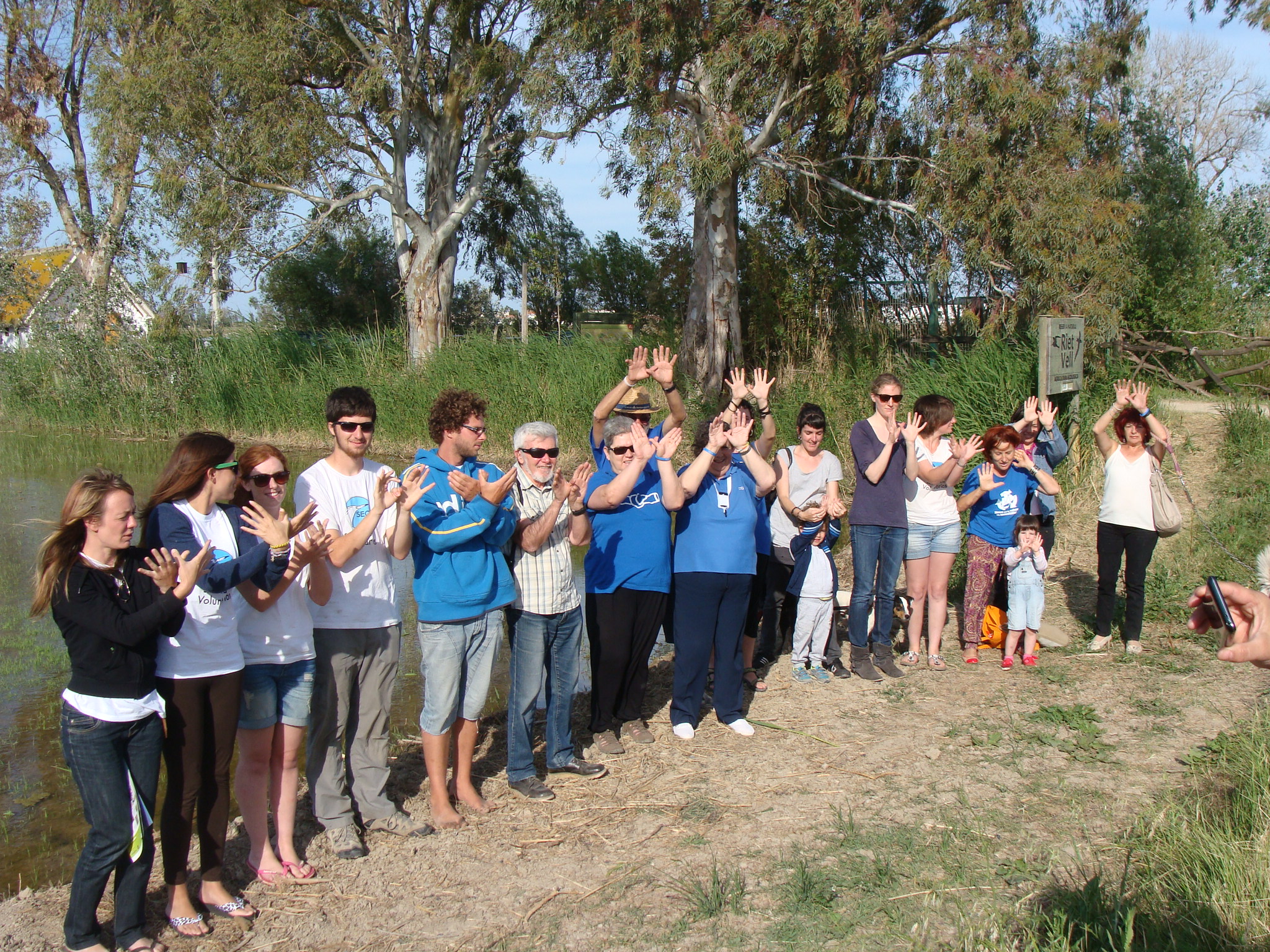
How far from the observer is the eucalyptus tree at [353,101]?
18656 millimetres

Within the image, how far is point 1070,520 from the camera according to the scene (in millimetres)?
10352

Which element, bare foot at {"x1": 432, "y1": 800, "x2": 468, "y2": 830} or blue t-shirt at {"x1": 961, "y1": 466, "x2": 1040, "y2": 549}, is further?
blue t-shirt at {"x1": 961, "y1": 466, "x2": 1040, "y2": 549}

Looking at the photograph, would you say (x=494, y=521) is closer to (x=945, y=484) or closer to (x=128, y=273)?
(x=945, y=484)

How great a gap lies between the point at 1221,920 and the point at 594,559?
3166 millimetres

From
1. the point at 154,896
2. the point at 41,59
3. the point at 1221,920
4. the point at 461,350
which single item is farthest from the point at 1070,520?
the point at 41,59

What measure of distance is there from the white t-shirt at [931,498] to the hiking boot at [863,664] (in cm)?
94

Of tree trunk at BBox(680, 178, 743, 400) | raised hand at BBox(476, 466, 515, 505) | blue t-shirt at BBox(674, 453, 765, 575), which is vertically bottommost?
blue t-shirt at BBox(674, 453, 765, 575)

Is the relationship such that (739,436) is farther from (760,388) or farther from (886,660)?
(886,660)

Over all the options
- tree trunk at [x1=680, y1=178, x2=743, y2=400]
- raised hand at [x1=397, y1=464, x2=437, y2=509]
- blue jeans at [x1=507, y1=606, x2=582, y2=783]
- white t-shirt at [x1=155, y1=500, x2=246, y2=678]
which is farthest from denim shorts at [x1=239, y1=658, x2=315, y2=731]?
tree trunk at [x1=680, y1=178, x2=743, y2=400]

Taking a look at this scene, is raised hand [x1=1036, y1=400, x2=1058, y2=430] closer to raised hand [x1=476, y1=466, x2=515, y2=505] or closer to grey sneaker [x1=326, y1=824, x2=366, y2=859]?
raised hand [x1=476, y1=466, x2=515, y2=505]

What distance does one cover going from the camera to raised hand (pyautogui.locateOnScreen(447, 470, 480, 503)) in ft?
14.5

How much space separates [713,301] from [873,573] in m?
10.6

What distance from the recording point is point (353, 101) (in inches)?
763

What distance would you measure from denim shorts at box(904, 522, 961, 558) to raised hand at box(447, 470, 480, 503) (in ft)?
11.4
